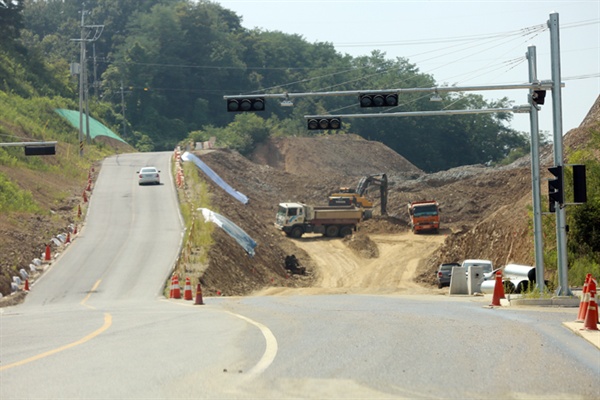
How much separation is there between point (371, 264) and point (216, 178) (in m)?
24.1

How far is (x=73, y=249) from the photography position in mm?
47875

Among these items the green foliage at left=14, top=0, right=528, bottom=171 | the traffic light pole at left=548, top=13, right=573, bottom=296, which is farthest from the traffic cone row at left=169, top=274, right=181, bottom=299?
the green foliage at left=14, top=0, right=528, bottom=171

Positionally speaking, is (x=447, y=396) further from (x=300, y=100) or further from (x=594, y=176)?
(x=300, y=100)

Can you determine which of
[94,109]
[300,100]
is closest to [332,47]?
[300,100]

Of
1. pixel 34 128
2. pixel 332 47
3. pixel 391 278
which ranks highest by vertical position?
pixel 332 47

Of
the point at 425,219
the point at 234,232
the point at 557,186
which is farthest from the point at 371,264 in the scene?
the point at 557,186

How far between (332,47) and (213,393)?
160435 mm

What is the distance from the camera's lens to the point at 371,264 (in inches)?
2215

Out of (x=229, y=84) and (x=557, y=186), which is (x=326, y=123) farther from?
(x=229, y=84)

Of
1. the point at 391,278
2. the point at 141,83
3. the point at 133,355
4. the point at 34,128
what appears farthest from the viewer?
the point at 141,83

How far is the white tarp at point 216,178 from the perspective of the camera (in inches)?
2930

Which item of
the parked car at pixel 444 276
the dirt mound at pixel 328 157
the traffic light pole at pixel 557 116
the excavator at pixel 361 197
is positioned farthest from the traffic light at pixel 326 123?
the dirt mound at pixel 328 157

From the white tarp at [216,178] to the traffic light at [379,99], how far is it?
46.0m

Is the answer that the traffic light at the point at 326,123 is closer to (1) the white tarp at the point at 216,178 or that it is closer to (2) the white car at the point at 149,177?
(2) the white car at the point at 149,177
